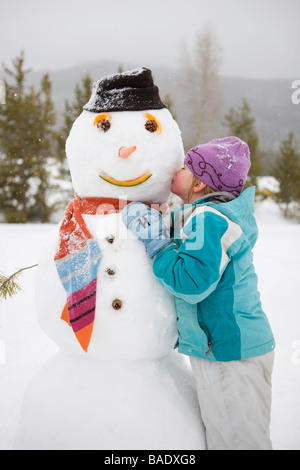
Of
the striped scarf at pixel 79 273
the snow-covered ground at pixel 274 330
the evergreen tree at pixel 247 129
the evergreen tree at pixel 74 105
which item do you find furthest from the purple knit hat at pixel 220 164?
the evergreen tree at pixel 247 129

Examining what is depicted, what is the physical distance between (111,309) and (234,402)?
1.69ft

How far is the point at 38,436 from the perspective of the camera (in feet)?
3.93

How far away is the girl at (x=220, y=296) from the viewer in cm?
112

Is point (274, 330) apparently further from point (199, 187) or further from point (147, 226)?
point (147, 226)

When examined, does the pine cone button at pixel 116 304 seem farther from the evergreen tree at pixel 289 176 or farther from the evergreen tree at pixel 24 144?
the evergreen tree at pixel 289 176

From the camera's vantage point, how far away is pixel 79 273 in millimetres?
1217

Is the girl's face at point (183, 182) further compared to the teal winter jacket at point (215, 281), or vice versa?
the girl's face at point (183, 182)

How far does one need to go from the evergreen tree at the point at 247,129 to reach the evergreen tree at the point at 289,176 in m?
1.71

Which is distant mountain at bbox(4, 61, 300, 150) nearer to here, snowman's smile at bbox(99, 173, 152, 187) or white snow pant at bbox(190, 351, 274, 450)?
snowman's smile at bbox(99, 173, 152, 187)

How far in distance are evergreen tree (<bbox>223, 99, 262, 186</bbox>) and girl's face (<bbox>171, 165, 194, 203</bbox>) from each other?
9.10m

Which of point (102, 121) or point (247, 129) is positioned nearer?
point (102, 121)

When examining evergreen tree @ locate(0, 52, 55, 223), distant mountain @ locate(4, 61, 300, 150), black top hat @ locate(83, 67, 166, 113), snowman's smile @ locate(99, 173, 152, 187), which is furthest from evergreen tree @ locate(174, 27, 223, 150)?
snowman's smile @ locate(99, 173, 152, 187)

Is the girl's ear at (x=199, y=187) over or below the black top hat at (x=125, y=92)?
below

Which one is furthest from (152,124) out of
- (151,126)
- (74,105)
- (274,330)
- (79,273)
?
(74,105)
